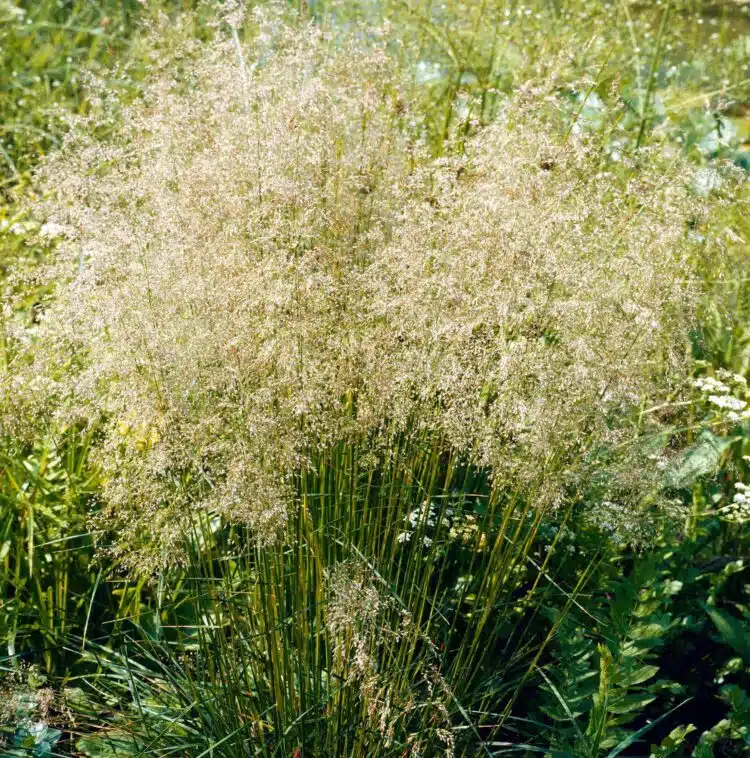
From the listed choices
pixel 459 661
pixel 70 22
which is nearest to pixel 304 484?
pixel 459 661

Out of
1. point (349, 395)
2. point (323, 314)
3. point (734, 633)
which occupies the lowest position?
point (734, 633)

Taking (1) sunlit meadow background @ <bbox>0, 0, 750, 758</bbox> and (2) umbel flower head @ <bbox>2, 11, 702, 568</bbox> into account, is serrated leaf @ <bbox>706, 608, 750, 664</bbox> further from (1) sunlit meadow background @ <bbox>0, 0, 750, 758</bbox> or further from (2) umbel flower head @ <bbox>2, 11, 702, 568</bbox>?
(2) umbel flower head @ <bbox>2, 11, 702, 568</bbox>

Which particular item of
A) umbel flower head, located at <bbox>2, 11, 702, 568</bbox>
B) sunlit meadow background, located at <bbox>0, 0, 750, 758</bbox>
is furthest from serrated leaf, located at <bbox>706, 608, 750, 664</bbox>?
umbel flower head, located at <bbox>2, 11, 702, 568</bbox>

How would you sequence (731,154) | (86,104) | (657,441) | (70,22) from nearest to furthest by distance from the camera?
(657,441) → (731,154) → (86,104) → (70,22)

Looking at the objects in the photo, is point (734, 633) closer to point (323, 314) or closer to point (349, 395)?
point (349, 395)

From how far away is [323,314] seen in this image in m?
1.78

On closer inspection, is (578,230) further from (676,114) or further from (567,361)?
(676,114)

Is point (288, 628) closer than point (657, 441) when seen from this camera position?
Yes

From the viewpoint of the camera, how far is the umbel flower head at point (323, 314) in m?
1.68

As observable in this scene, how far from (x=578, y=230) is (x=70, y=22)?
4836 mm

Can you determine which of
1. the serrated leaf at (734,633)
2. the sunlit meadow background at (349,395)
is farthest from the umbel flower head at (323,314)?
the serrated leaf at (734,633)

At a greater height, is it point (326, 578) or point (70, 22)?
point (70, 22)

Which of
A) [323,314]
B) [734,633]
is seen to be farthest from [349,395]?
[734,633]

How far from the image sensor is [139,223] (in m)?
1.87
